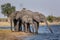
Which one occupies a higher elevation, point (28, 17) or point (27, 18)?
point (28, 17)

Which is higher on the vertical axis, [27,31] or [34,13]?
[34,13]

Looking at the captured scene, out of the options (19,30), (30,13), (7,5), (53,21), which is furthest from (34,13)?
(53,21)

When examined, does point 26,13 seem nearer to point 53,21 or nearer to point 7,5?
point 7,5

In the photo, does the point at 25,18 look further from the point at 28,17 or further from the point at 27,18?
the point at 28,17

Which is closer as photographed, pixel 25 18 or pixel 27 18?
pixel 27 18

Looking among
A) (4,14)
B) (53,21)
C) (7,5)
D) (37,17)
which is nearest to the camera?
(37,17)

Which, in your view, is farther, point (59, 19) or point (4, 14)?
point (59, 19)

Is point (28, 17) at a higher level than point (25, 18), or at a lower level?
higher

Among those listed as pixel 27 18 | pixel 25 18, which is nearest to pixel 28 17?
pixel 27 18

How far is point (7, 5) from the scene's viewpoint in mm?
129875

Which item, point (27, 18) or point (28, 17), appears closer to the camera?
point (27, 18)

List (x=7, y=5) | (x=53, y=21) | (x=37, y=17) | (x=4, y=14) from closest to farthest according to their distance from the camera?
(x=37, y=17), (x=4, y=14), (x=7, y=5), (x=53, y=21)

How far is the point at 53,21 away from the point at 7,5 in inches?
1096

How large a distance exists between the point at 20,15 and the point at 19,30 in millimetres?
2920
